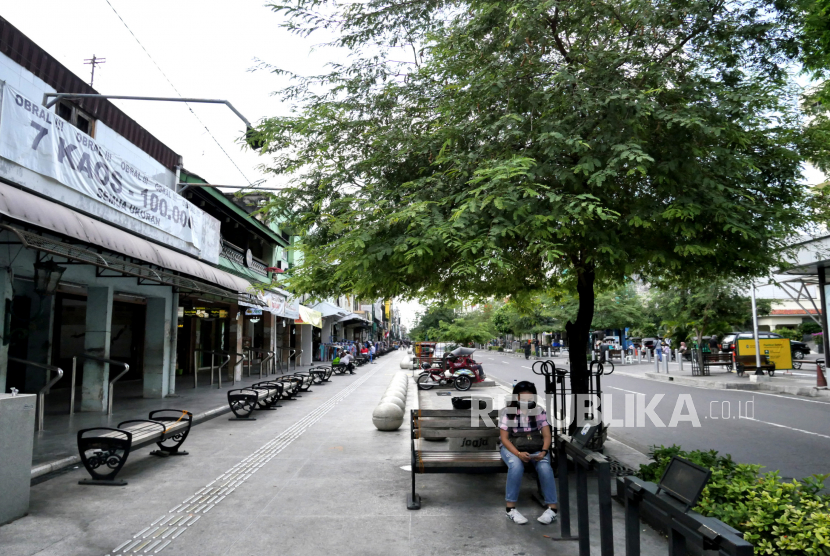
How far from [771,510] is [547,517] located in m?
1.94

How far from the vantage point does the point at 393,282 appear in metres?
6.27

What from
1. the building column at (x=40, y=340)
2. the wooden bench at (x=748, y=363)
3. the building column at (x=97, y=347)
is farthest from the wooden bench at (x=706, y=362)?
the building column at (x=40, y=340)

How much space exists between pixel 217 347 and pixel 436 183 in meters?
23.6

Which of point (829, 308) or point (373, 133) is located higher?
point (373, 133)

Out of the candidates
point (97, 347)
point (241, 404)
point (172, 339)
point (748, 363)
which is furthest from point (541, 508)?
point (748, 363)

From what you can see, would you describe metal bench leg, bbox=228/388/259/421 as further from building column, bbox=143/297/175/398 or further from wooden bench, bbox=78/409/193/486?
building column, bbox=143/297/175/398

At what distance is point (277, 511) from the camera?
5520 millimetres

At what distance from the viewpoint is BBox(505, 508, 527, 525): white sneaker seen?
16.7ft

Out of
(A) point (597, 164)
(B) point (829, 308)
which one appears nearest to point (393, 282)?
(A) point (597, 164)

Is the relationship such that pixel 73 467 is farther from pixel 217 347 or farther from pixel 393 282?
pixel 217 347

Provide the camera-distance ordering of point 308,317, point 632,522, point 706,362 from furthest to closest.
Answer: point 308,317 < point 706,362 < point 632,522

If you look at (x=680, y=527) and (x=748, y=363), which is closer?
(x=680, y=527)

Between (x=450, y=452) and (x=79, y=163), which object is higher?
(x=79, y=163)

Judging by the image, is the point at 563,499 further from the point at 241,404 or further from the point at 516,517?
the point at 241,404
